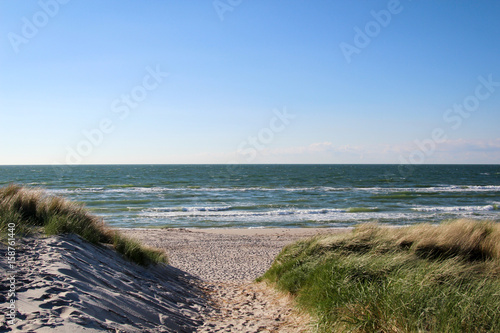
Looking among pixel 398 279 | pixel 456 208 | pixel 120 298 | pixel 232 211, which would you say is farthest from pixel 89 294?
pixel 456 208

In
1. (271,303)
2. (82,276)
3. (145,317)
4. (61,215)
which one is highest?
(61,215)

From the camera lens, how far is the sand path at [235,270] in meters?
5.20

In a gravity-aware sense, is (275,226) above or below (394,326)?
below

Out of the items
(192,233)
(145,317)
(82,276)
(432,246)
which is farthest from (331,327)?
(192,233)

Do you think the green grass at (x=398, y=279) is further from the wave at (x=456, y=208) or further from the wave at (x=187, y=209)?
the wave at (x=456, y=208)

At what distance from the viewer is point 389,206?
30484 millimetres

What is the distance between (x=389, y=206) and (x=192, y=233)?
19.5 metres

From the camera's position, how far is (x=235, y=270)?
36.7 ft

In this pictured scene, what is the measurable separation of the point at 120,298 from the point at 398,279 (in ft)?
12.1

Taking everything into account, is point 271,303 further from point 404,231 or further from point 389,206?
point 389,206

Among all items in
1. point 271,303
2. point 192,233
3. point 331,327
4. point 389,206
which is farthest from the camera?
point 389,206

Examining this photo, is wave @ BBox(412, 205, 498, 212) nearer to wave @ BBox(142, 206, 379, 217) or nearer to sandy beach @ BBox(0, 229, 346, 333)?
wave @ BBox(142, 206, 379, 217)

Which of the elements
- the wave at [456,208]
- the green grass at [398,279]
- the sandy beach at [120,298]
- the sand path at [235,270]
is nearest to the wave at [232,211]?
the wave at [456,208]

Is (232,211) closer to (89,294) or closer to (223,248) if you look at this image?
(223,248)
